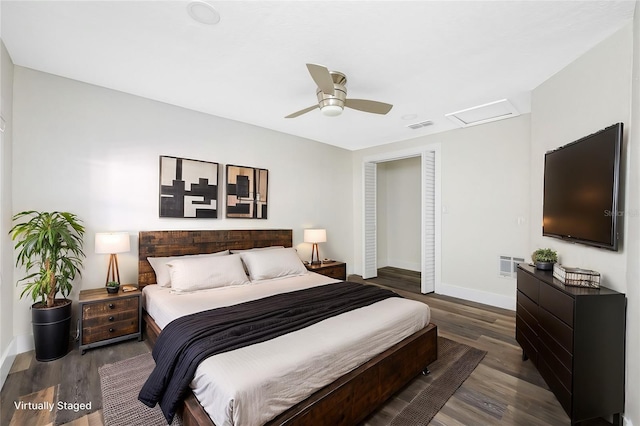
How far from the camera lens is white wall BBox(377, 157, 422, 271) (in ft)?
22.2

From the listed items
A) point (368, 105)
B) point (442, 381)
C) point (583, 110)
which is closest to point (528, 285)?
point (442, 381)

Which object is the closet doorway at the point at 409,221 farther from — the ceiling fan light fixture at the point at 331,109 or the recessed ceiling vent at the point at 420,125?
the ceiling fan light fixture at the point at 331,109

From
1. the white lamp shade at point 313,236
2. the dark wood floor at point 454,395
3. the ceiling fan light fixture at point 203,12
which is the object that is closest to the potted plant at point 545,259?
the dark wood floor at point 454,395

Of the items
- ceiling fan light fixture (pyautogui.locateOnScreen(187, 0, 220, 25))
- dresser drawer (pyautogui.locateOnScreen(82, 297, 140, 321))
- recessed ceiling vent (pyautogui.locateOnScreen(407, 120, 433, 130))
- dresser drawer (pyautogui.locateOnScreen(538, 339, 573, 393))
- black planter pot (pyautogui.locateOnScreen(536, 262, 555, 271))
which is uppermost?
recessed ceiling vent (pyautogui.locateOnScreen(407, 120, 433, 130))

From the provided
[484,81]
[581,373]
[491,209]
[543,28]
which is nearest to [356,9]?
[543,28]

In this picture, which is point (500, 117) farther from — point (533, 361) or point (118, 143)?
point (118, 143)

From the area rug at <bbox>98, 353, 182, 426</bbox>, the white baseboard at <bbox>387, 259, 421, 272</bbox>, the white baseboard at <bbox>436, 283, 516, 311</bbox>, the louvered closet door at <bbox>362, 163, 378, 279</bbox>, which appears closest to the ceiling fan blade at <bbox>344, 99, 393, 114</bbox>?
the area rug at <bbox>98, 353, 182, 426</bbox>

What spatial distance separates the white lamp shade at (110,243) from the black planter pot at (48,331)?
588 mm

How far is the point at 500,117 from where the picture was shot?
3959 mm

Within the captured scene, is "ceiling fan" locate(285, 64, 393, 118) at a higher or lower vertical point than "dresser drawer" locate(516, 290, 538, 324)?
higher

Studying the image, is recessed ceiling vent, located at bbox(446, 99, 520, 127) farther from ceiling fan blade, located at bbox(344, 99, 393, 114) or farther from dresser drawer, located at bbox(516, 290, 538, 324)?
dresser drawer, located at bbox(516, 290, 538, 324)

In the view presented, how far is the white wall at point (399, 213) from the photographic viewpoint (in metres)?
6.78

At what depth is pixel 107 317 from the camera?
280 centimetres

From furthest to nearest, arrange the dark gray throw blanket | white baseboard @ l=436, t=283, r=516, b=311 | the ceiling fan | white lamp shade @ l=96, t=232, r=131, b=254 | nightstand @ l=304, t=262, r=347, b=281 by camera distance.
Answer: nightstand @ l=304, t=262, r=347, b=281 → white baseboard @ l=436, t=283, r=516, b=311 → white lamp shade @ l=96, t=232, r=131, b=254 → the ceiling fan → the dark gray throw blanket
